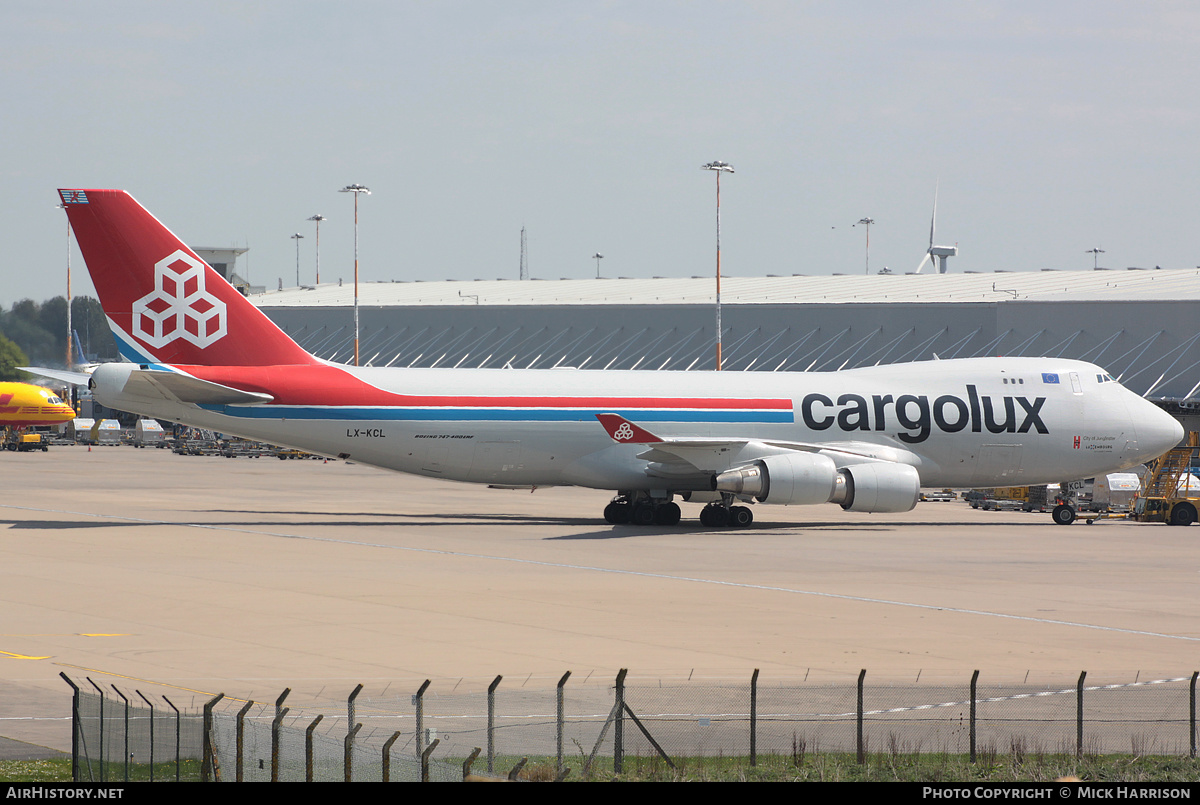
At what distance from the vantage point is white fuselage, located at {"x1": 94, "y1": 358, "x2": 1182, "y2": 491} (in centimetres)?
3944

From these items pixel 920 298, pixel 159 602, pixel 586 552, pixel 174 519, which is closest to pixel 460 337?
pixel 920 298

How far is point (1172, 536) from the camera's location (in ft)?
135

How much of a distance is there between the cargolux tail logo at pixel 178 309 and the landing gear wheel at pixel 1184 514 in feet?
109

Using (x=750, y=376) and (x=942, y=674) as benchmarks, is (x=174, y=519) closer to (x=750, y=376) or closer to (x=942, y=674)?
(x=750, y=376)

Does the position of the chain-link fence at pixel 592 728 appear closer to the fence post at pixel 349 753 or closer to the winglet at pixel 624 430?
the fence post at pixel 349 753

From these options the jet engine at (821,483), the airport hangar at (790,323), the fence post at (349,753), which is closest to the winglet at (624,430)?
the jet engine at (821,483)

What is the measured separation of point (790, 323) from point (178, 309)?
202 feet

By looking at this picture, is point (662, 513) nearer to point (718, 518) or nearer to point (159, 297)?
point (718, 518)

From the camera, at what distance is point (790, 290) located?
104312 mm

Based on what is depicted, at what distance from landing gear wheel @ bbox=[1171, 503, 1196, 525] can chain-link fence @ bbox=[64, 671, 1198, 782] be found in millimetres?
33512

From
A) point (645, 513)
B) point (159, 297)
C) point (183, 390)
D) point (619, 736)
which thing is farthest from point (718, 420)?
point (619, 736)

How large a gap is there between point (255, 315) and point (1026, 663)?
27021mm

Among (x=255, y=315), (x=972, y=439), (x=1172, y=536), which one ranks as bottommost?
(x=1172, y=536)

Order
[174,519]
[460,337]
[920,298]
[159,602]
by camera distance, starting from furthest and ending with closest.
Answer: [460,337]
[920,298]
[174,519]
[159,602]
